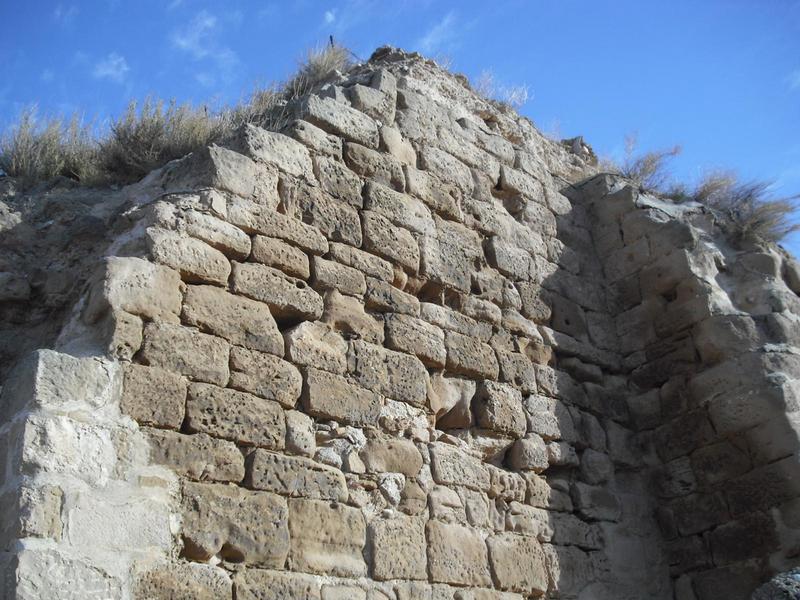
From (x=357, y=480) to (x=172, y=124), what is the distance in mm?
2876

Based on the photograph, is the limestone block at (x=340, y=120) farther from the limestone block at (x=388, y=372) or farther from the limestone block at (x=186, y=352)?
the limestone block at (x=186, y=352)

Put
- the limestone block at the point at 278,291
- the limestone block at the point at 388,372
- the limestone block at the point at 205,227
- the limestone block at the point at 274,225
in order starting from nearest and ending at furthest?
the limestone block at the point at 205,227 < the limestone block at the point at 278,291 < the limestone block at the point at 274,225 < the limestone block at the point at 388,372

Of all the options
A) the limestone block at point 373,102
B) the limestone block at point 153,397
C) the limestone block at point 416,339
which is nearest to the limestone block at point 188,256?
A: the limestone block at point 153,397

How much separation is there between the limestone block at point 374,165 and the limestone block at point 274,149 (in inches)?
13.2

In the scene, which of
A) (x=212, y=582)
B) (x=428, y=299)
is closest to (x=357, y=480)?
(x=212, y=582)

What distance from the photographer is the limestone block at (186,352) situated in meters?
3.47

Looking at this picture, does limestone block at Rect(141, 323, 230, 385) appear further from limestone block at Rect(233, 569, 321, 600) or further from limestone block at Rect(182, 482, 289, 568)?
limestone block at Rect(233, 569, 321, 600)

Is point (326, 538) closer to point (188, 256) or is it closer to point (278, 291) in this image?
point (278, 291)

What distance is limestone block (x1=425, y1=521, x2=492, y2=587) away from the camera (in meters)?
3.95

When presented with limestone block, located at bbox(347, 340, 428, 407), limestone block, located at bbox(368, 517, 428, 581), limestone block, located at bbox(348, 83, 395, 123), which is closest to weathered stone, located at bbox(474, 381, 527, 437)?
limestone block, located at bbox(347, 340, 428, 407)

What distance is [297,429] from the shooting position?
3770 millimetres

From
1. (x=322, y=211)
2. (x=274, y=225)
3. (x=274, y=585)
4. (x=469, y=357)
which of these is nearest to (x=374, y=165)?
(x=322, y=211)

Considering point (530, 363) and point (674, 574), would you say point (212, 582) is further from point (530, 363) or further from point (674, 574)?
point (674, 574)

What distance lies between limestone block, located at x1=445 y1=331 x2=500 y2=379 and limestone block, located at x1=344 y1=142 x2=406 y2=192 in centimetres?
94
